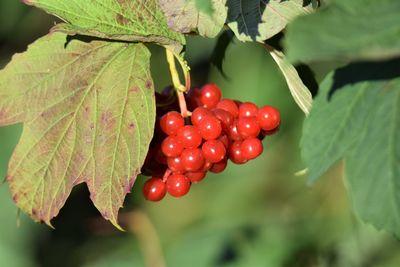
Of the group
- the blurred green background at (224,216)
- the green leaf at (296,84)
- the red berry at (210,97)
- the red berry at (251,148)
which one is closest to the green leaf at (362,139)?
the green leaf at (296,84)

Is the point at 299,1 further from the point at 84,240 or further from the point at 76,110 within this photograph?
the point at 84,240

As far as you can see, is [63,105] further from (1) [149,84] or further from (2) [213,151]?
(2) [213,151]

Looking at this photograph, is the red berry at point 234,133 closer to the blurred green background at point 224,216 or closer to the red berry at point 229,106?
the red berry at point 229,106

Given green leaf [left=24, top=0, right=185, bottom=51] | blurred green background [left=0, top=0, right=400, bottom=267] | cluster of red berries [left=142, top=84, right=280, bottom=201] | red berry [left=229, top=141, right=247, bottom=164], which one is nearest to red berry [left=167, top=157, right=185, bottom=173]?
cluster of red berries [left=142, top=84, right=280, bottom=201]

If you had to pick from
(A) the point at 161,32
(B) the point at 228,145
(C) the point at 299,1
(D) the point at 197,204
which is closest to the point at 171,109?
(B) the point at 228,145

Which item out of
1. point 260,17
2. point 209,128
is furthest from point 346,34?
point 209,128

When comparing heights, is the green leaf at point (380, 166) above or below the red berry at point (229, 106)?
above
